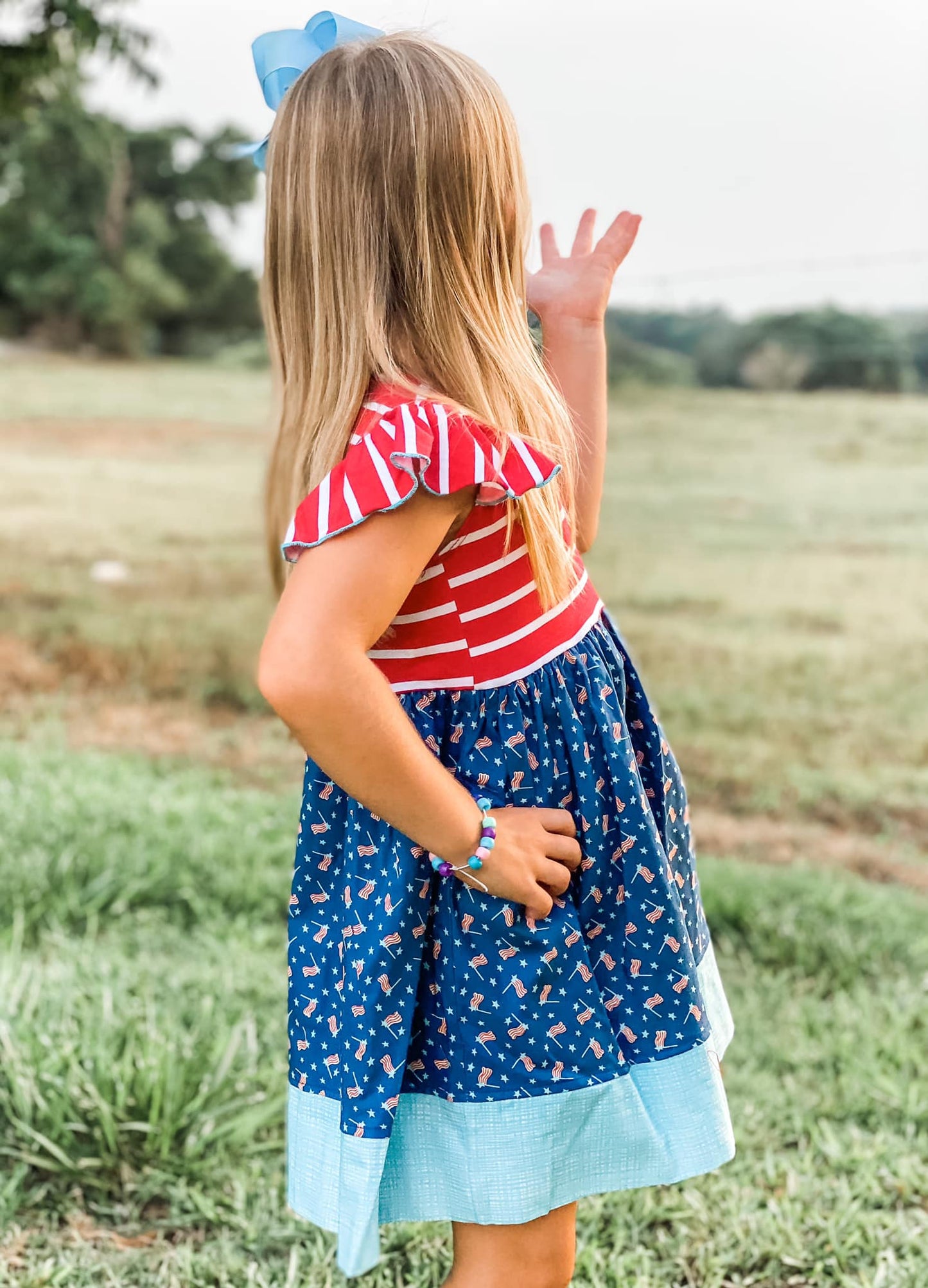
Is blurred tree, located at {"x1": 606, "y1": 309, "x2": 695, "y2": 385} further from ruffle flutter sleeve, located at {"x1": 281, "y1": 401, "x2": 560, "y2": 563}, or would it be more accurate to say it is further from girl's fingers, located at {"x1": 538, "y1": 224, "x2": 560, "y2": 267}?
ruffle flutter sleeve, located at {"x1": 281, "y1": 401, "x2": 560, "y2": 563}

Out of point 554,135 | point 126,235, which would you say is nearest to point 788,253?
point 554,135

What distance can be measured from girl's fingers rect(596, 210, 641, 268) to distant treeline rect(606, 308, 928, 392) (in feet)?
8.68

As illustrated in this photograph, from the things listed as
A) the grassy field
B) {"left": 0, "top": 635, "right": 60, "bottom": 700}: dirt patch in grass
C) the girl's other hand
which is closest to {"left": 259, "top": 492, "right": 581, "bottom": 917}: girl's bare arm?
the girl's other hand

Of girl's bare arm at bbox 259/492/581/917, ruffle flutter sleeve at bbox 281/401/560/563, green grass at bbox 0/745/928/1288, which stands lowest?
green grass at bbox 0/745/928/1288

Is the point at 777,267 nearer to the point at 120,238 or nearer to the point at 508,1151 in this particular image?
the point at 120,238

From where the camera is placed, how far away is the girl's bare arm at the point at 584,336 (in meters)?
1.04

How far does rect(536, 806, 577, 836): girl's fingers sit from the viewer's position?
85 cm

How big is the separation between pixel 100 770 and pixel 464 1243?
2087 mm

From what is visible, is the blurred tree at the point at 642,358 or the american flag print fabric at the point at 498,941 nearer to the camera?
the american flag print fabric at the point at 498,941

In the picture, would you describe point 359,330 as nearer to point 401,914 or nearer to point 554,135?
point 401,914

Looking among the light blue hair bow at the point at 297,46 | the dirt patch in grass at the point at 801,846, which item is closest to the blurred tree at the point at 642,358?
the dirt patch in grass at the point at 801,846

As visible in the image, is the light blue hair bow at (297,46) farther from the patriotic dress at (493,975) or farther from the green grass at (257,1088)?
the green grass at (257,1088)

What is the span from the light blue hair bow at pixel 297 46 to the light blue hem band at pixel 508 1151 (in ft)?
2.38

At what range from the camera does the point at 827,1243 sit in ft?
4.36
